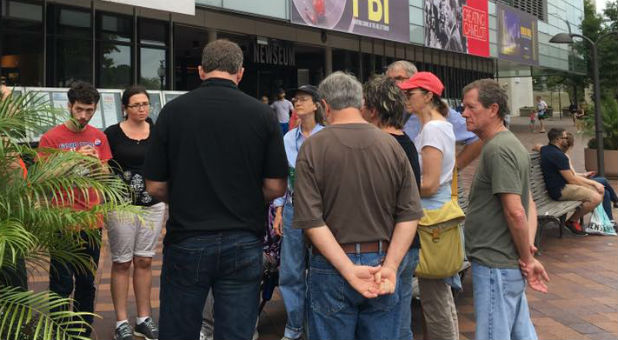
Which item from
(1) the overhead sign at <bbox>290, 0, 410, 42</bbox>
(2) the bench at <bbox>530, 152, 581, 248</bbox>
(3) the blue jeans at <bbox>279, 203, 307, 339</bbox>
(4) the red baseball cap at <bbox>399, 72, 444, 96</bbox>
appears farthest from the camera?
(1) the overhead sign at <bbox>290, 0, 410, 42</bbox>

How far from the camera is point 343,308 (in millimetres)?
2725

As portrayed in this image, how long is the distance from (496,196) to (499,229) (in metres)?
0.16

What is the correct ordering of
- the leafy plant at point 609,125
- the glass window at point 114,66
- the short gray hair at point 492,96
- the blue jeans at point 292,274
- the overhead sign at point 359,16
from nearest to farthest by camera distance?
1. the short gray hair at point 492,96
2. the blue jeans at point 292,274
3. the leafy plant at point 609,125
4. the glass window at point 114,66
5. the overhead sign at point 359,16

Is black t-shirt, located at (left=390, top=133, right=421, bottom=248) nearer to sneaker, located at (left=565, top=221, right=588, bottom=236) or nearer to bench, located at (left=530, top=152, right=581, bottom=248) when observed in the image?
bench, located at (left=530, top=152, right=581, bottom=248)

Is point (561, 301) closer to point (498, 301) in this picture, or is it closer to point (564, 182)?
point (498, 301)

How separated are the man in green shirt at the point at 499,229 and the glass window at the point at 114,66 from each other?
14.2m

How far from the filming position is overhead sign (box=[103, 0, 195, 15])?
1394cm

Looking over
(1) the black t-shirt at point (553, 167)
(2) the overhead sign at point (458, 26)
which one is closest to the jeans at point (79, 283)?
(1) the black t-shirt at point (553, 167)

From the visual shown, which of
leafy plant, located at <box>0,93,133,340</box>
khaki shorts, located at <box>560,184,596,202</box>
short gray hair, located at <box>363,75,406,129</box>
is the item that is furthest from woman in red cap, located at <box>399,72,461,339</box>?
khaki shorts, located at <box>560,184,596,202</box>

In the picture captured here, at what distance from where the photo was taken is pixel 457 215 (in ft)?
12.0

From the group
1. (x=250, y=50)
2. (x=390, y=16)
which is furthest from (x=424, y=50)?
(x=250, y=50)

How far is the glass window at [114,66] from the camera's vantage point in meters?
16.1

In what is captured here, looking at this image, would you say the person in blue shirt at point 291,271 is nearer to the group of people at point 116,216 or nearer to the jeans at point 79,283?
the group of people at point 116,216

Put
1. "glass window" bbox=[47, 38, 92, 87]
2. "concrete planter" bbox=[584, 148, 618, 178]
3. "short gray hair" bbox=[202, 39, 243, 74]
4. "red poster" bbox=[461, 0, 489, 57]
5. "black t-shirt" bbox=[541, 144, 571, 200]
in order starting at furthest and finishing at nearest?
1. "red poster" bbox=[461, 0, 489, 57]
2. "glass window" bbox=[47, 38, 92, 87]
3. "concrete planter" bbox=[584, 148, 618, 178]
4. "black t-shirt" bbox=[541, 144, 571, 200]
5. "short gray hair" bbox=[202, 39, 243, 74]
